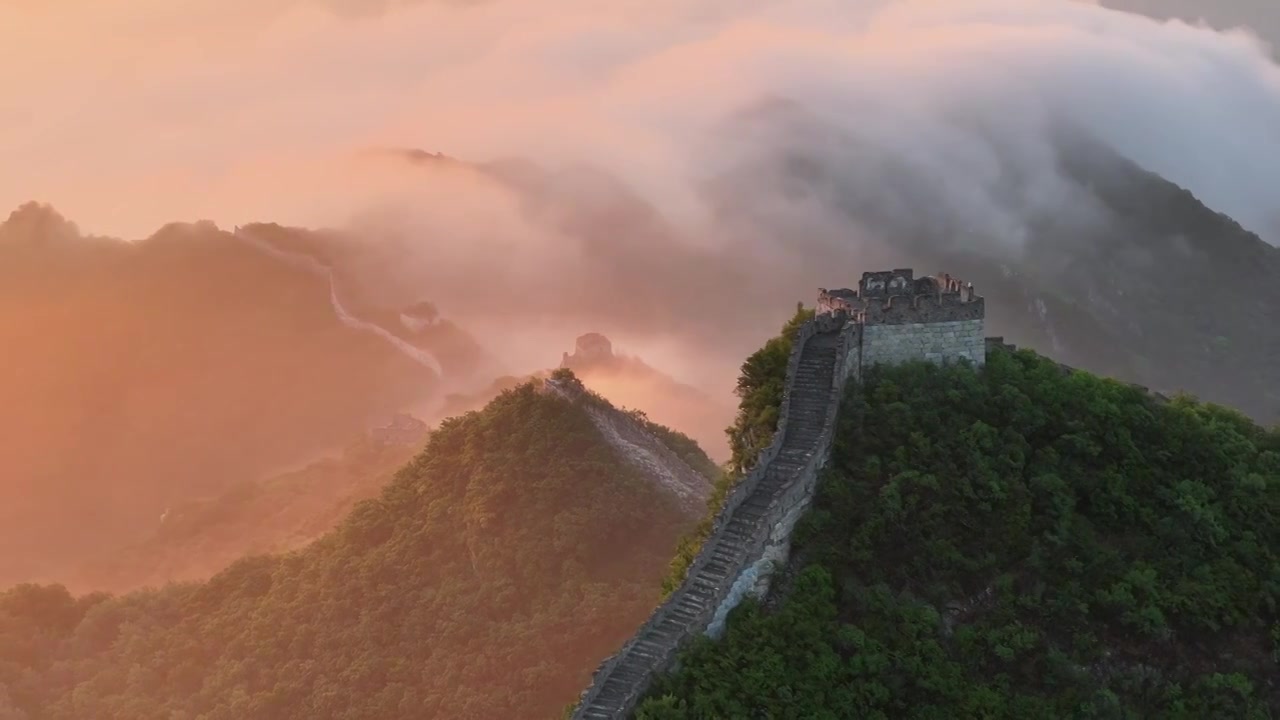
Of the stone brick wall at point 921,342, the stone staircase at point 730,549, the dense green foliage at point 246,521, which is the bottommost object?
the dense green foliage at point 246,521

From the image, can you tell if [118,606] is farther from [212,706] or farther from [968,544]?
[968,544]

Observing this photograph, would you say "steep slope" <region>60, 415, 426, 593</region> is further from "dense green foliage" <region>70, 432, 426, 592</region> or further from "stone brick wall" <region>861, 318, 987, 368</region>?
"stone brick wall" <region>861, 318, 987, 368</region>

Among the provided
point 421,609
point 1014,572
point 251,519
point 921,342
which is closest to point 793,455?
point 921,342

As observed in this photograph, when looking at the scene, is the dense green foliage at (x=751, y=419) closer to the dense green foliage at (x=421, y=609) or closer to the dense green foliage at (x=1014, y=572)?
the dense green foliage at (x=1014, y=572)

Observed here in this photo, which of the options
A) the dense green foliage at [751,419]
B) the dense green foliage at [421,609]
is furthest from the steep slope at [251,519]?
the dense green foliage at [751,419]

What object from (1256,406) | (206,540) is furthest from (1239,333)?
(206,540)

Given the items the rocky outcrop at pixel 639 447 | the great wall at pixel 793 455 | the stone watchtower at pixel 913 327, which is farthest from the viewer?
the rocky outcrop at pixel 639 447

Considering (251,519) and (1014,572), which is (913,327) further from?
(251,519)
